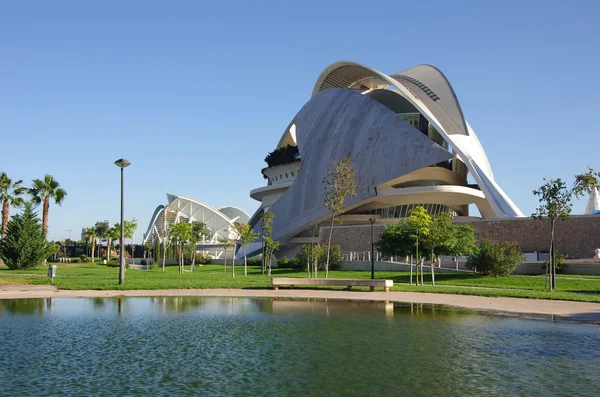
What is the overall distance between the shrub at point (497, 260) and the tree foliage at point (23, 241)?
29442 millimetres

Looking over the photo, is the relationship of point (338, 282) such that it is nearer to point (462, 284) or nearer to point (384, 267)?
point (462, 284)

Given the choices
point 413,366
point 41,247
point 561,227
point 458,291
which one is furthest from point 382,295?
point 41,247

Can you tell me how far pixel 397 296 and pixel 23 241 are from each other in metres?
28.5

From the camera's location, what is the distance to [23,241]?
4000cm

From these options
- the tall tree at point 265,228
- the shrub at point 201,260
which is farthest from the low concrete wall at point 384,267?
the shrub at point 201,260

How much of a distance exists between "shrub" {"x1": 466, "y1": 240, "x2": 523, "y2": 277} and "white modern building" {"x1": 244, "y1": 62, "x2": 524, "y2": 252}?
990 centimetres

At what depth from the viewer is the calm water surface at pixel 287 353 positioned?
8.67 m

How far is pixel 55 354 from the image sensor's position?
10.8 metres

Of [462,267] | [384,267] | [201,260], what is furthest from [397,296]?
[201,260]

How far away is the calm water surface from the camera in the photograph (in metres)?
8.67

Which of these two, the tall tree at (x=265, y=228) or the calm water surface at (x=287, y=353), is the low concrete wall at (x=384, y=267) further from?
the calm water surface at (x=287, y=353)

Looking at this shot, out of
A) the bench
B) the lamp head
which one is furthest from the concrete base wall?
the lamp head

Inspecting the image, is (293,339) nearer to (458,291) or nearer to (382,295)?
(382,295)

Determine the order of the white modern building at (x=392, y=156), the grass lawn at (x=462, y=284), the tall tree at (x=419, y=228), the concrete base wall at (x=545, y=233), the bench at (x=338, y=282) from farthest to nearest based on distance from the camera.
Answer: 1. the white modern building at (x=392, y=156)
2. the concrete base wall at (x=545, y=233)
3. the tall tree at (x=419, y=228)
4. the bench at (x=338, y=282)
5. the grass lawn at (x=462, y=284)
